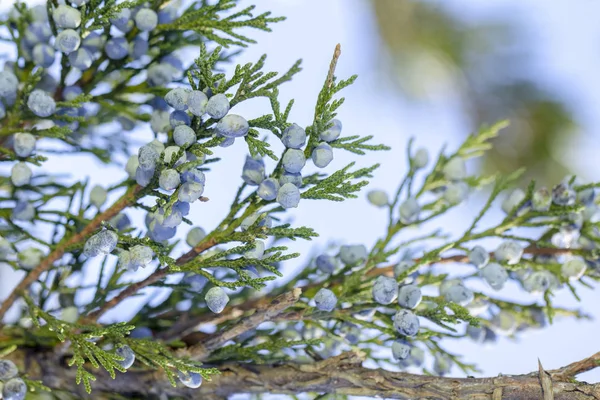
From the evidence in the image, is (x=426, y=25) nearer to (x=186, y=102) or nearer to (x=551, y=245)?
(x=551, y=245)

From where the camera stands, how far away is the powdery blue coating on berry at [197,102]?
2.41ft

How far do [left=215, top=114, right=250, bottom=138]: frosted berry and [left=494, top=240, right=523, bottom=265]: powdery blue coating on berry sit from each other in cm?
44

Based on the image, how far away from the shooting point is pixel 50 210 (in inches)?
37.7

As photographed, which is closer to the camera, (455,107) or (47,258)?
(47,258)

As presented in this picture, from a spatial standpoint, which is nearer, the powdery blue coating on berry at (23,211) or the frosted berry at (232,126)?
the frosted berry at (232,126)

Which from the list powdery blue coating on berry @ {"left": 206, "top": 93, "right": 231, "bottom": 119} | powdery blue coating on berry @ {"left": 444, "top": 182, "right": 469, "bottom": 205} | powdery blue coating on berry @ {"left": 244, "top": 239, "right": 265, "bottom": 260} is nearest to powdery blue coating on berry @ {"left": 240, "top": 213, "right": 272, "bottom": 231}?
powdery blue coating on berry @ {"left": 244, "top": 239, "right": 265, "bottom": 260}

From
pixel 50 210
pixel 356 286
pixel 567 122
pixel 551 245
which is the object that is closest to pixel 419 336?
pixel 356 286

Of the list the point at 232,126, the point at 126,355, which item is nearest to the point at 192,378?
the point at 126,355

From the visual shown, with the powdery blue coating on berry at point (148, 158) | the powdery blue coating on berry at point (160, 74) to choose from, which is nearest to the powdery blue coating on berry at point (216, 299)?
the powdery blue coating on berry at point (148, 158)

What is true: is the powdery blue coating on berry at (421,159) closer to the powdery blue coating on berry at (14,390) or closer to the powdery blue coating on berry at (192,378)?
the powdery blue coating on berry at (192,378)

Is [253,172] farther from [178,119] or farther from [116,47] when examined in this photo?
[116,47]

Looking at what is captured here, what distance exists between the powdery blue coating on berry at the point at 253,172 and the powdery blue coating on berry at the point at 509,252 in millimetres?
373

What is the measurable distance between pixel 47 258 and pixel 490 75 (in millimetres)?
1863

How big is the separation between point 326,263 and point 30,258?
41 centimetres
